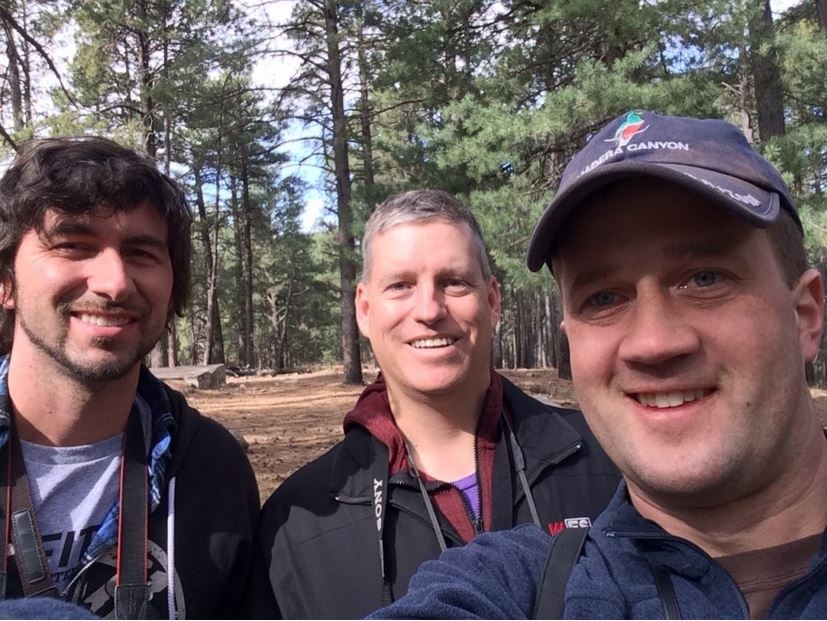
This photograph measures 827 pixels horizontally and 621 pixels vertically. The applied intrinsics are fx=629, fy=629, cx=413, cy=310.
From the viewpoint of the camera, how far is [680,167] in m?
1.21

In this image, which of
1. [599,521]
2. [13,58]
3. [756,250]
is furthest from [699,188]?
[13,58]

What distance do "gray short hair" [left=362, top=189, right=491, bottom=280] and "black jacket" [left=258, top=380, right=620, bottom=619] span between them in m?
0.61

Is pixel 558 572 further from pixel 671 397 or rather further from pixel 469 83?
pixel 469 83

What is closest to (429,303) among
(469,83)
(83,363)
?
(83,363)

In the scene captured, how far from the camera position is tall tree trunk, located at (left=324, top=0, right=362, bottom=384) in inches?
565

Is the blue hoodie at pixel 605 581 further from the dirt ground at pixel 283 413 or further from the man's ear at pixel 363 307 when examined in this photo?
the dirt ground at pixel 283 413

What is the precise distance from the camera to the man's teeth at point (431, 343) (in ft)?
6.75

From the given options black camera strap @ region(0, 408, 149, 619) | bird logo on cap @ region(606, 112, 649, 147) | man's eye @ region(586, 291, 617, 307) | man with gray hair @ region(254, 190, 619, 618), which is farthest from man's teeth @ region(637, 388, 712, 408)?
black camera strap @ region(0, 408, 149, 619)

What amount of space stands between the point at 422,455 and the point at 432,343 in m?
0.37

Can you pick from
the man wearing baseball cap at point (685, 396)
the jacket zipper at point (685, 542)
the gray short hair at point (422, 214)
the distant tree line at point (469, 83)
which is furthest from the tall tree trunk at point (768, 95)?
the jacket zipper at point (685, 542)

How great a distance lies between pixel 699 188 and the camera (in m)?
1.16

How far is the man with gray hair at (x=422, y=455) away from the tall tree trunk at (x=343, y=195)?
1155cm

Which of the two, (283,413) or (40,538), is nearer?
(40,538)

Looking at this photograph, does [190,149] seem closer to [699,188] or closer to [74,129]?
[74,129]
